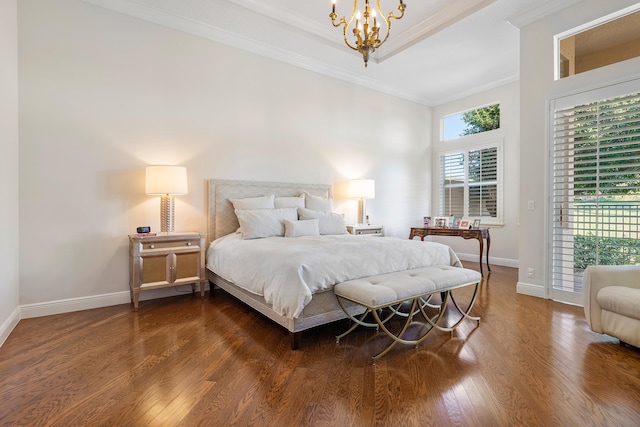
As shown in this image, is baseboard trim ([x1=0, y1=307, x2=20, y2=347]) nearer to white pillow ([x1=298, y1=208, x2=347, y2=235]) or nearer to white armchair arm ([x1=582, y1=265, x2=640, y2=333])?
white pillow ([x1=298, y1=208, x2=347, y2=235])

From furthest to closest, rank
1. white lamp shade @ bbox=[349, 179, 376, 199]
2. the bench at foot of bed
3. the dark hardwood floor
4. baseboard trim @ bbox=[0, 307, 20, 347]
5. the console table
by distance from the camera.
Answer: white lamp shade @ bbox=[349, 179, 376, 199] < the console table < baseboard trim @ bbox=[0, 307, 20, 347] < the bench at foot of bed < the dark hardwood floor

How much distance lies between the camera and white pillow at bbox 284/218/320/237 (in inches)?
149

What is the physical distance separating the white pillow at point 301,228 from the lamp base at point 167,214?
1.29 m

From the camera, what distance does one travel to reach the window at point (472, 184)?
18.9 ft

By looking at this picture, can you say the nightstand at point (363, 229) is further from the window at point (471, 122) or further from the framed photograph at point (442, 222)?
the window at point (471, 122)

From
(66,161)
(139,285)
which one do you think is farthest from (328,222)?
(66,161)

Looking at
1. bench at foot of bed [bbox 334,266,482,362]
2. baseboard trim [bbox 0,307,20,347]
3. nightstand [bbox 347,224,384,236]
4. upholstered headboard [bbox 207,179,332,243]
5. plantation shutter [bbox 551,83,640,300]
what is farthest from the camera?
nightstand [bbox 347,224,384,236]

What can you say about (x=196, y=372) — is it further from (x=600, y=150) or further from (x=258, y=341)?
(x=600, y=150)

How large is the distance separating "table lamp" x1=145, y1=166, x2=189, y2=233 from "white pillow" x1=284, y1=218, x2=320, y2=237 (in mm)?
1220

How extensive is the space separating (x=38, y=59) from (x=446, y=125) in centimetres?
648

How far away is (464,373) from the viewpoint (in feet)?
6.50

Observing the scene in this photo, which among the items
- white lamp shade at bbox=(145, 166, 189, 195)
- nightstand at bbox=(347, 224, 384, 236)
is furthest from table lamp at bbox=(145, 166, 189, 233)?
nightstand at bbox=(347, 224, 384, 236)

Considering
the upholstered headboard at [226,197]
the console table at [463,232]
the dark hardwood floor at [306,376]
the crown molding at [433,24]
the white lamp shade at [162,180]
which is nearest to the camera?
the dark hardwood floor at [306,376]

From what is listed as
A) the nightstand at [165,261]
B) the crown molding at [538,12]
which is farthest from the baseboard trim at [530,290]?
the nightstand at [165,261]
